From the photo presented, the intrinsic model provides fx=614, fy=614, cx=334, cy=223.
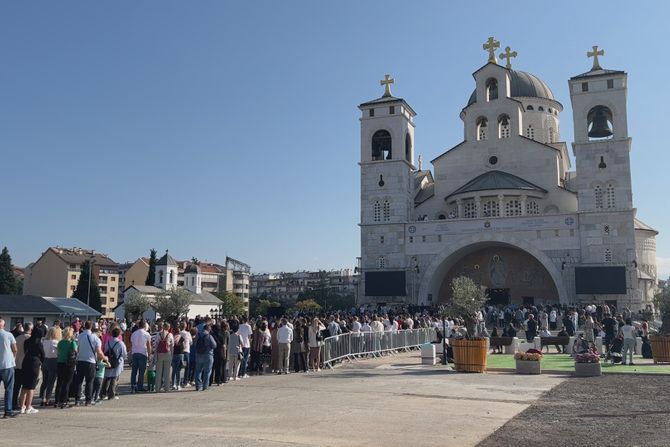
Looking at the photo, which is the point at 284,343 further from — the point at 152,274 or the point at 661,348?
the point at 152,274

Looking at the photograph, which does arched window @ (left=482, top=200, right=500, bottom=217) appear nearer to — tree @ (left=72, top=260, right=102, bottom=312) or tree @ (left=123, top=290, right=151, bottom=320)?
tree @ (left=123, top=290, right=151, bottom=320)

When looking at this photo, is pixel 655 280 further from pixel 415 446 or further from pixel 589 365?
pixel 415 446

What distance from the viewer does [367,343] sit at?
22.4 m

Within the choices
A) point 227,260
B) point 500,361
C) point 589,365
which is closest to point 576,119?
point 500,361

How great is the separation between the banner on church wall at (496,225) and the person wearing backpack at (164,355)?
3377 cm

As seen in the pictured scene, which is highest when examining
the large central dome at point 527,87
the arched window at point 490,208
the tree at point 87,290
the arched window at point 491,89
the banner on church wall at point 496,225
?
→ the large central dome at point 527,87

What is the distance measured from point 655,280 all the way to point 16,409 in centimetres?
5198

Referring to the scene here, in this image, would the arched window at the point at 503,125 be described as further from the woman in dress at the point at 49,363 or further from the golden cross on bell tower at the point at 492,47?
the woman in dress at the point at 49,363

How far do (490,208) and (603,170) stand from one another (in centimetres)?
826

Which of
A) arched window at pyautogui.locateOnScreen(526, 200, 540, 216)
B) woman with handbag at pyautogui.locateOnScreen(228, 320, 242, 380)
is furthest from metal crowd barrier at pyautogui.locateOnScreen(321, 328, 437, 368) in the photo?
arched window at pyautogui.locateOnScreen(526, 200, 540, 216)

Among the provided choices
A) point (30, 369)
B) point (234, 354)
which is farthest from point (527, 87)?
point (30, 369)

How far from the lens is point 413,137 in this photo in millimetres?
52375

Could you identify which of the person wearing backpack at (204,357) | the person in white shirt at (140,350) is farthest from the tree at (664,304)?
the person in white shirt at (140,350)

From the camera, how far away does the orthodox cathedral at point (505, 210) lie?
1638 inches
